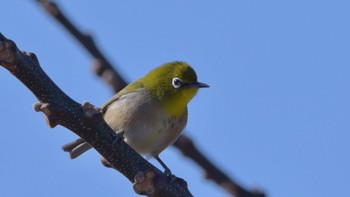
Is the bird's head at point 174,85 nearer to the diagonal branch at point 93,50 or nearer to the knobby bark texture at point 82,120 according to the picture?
the diagonal branch at point 93,50

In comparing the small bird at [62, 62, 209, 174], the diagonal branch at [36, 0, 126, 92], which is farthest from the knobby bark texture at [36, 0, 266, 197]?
the small bird at [62, 62, 209, 174]

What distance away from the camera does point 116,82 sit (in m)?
3.92

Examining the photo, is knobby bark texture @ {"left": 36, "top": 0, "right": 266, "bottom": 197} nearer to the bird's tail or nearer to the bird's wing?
the bird's wing

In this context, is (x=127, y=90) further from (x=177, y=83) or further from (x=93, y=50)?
(x=93, y=50)

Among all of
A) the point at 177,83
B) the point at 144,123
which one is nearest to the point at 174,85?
the point at 177,83

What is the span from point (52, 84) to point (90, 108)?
0.22 m

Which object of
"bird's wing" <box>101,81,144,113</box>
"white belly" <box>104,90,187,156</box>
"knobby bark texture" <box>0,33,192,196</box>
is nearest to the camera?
"knobby bark texture" <box>0,33,192,196</box>

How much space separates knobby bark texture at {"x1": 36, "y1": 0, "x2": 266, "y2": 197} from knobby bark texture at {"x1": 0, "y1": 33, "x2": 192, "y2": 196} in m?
0.47

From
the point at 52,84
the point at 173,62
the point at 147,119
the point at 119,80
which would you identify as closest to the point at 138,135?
the point at 147,119

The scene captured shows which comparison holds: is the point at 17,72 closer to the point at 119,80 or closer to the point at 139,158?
the point at 139,158

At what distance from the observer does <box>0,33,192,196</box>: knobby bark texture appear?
2.64m

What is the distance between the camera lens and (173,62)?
7.62 metres

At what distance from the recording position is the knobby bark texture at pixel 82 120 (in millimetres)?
2645

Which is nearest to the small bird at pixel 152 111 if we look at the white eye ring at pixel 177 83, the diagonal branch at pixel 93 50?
the white eye ring at pixel 177 83
